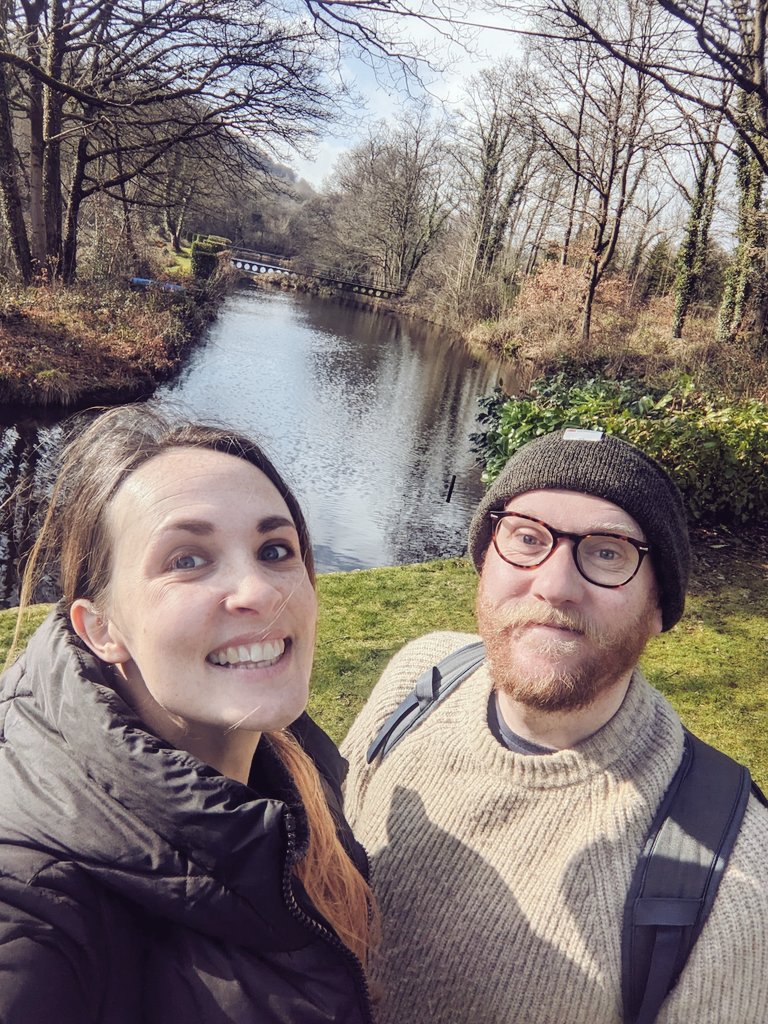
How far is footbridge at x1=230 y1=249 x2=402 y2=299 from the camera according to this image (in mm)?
43125

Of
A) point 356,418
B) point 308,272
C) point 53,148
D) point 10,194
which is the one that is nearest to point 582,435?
point 356,418

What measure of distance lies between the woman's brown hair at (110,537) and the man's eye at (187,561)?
0.51 ft

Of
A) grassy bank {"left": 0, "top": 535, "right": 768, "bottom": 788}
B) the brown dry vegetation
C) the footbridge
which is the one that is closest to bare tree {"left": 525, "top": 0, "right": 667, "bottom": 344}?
the brown dry vegetation

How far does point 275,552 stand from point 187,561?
176 mm

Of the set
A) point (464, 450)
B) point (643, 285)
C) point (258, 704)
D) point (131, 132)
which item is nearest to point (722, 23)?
point (258, 704)

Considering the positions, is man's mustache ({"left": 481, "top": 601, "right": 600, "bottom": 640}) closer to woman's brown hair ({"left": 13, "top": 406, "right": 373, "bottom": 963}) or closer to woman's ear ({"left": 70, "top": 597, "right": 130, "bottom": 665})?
woman's brown hair ({"left": 13, "top": 406, "right": 373, "bottom": 963})

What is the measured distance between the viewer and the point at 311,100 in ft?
41.1

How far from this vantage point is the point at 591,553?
5.57 ft

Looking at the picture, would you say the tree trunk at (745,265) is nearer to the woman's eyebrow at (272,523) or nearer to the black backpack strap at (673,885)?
the black backpack strap at (673,885)

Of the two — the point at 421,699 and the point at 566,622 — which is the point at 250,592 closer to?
the point at 566,622

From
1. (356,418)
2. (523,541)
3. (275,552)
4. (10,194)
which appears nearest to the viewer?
(275,552)

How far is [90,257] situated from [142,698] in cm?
2051

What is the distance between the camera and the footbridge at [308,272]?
43.1 metres

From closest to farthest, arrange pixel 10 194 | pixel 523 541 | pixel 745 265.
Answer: pixel 523 541, pixel 10 194, pixel 745 265
